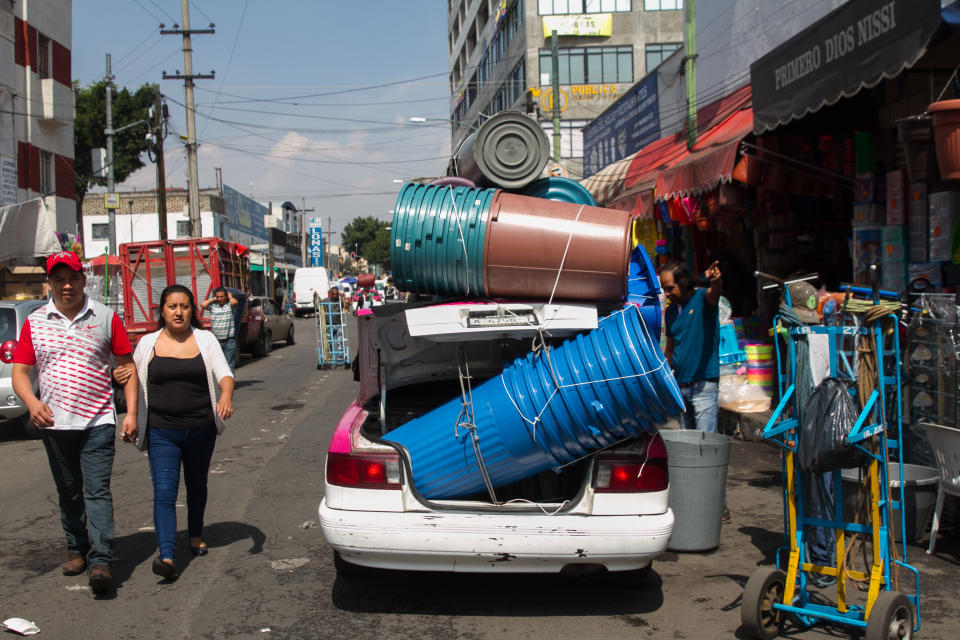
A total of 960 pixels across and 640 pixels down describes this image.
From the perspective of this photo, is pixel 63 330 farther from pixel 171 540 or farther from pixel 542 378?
pixel 542 378

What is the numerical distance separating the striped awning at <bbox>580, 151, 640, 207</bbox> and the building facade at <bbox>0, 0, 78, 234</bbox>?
1503cm

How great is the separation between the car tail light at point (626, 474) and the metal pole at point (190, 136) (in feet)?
81.6

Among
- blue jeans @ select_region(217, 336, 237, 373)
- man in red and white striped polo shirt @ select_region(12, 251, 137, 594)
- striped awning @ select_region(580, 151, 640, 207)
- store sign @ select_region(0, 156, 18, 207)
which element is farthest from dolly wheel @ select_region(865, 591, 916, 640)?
store sign @ select_region(0, 156, 18, 207)

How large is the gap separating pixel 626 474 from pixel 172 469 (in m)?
2.67

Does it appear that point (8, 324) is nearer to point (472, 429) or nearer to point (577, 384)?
point (472, 429)

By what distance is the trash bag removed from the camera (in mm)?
3809

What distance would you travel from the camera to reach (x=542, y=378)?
4.14m

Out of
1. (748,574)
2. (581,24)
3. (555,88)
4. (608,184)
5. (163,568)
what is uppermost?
(581,24)

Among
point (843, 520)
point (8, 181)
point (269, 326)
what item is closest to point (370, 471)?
point (843, 520)

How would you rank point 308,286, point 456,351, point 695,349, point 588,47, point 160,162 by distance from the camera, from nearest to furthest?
point 456,351, point 695,349, point 160,162, point 588,47, point 308,286

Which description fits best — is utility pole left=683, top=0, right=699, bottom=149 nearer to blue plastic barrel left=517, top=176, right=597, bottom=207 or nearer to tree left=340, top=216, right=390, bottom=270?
blue plastic barrel left=517, top=176, right=597, bottom=207

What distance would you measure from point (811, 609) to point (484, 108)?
5014 centimetres

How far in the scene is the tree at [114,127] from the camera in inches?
1732

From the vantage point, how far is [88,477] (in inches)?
193
